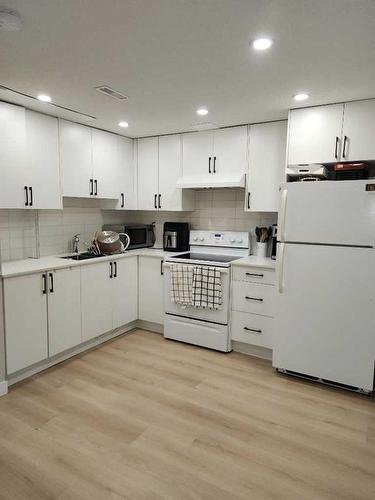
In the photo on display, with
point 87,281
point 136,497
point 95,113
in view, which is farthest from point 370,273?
point 95,113

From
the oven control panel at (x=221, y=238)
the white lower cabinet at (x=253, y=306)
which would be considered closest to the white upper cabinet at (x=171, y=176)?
the oven control panel at (x=221, y=238)

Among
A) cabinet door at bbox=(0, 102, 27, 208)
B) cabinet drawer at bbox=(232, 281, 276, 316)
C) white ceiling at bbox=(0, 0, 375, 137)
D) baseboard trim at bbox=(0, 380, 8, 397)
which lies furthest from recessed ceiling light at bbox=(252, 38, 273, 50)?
baseboard trim at bbox=(0, 380, 8, 397)

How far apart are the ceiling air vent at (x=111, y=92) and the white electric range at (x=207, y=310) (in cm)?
163

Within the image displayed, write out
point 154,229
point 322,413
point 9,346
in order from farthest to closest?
1. point 154,229
2. point 9,346
3. point 322,413

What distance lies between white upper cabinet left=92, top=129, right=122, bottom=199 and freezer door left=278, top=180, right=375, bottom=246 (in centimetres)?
207

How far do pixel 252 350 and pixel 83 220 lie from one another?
2.44 m

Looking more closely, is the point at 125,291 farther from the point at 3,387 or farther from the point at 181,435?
the point at 181,435

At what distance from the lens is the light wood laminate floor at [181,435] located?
1691 mm

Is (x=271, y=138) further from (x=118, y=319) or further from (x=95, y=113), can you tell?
(x=118, y=319)

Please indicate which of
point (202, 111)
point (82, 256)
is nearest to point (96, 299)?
point (82, 256)

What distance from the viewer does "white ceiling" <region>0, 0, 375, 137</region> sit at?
148 centimetres

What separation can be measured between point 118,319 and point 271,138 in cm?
254

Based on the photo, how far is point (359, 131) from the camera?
2613 millimetres

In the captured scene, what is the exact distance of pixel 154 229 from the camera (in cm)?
441
